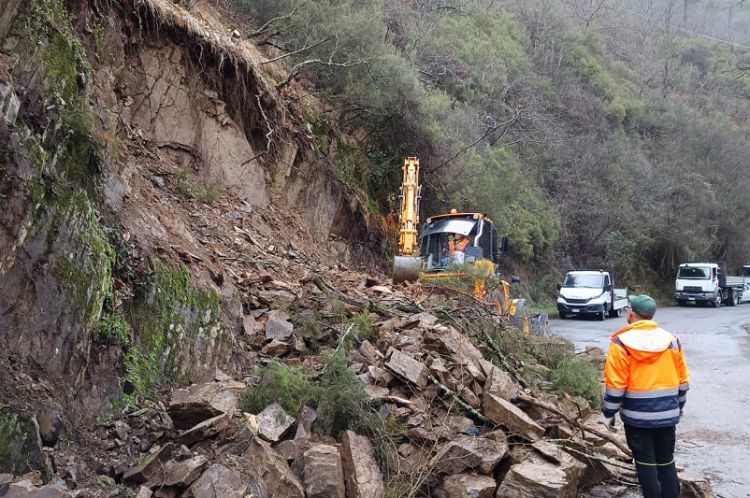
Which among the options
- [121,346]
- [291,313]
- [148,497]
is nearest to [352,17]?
[291,313]

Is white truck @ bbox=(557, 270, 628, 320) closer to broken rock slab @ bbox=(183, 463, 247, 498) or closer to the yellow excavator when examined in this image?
the yellow excavator

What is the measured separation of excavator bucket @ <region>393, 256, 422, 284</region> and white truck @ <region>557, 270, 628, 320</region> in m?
11.3

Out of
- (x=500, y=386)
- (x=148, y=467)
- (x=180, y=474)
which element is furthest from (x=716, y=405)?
(x=148, y=467)

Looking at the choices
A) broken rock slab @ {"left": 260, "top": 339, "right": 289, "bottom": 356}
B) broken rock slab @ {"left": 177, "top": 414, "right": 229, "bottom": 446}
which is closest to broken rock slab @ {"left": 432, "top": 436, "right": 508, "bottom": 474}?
broken rock slab @ {"left": 177, "top": 414, "right": 229, "bottom": 446}

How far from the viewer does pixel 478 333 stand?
820cm

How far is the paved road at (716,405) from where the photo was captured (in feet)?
19.6

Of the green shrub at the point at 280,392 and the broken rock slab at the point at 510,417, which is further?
the broken rock slab at the point at 510,417

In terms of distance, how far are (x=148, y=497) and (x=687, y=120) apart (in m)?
47.0

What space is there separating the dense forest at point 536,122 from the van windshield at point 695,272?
2618mm

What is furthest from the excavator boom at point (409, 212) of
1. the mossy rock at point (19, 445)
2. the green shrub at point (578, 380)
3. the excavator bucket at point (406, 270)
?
Result: the mossy rock at point (19, 445)

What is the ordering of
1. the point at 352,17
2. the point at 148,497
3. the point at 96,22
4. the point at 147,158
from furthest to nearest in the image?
1. the point at 352,17
2. the point at 147,158
3. the point at 96,22
4. the point at 148,497

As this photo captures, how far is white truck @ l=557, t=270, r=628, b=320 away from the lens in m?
21.1

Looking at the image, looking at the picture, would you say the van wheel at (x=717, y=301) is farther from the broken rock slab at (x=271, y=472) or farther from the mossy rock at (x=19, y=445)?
the mossy rock at (x=19, y=445)

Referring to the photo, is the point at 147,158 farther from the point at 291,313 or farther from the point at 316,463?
the point at 316,463
